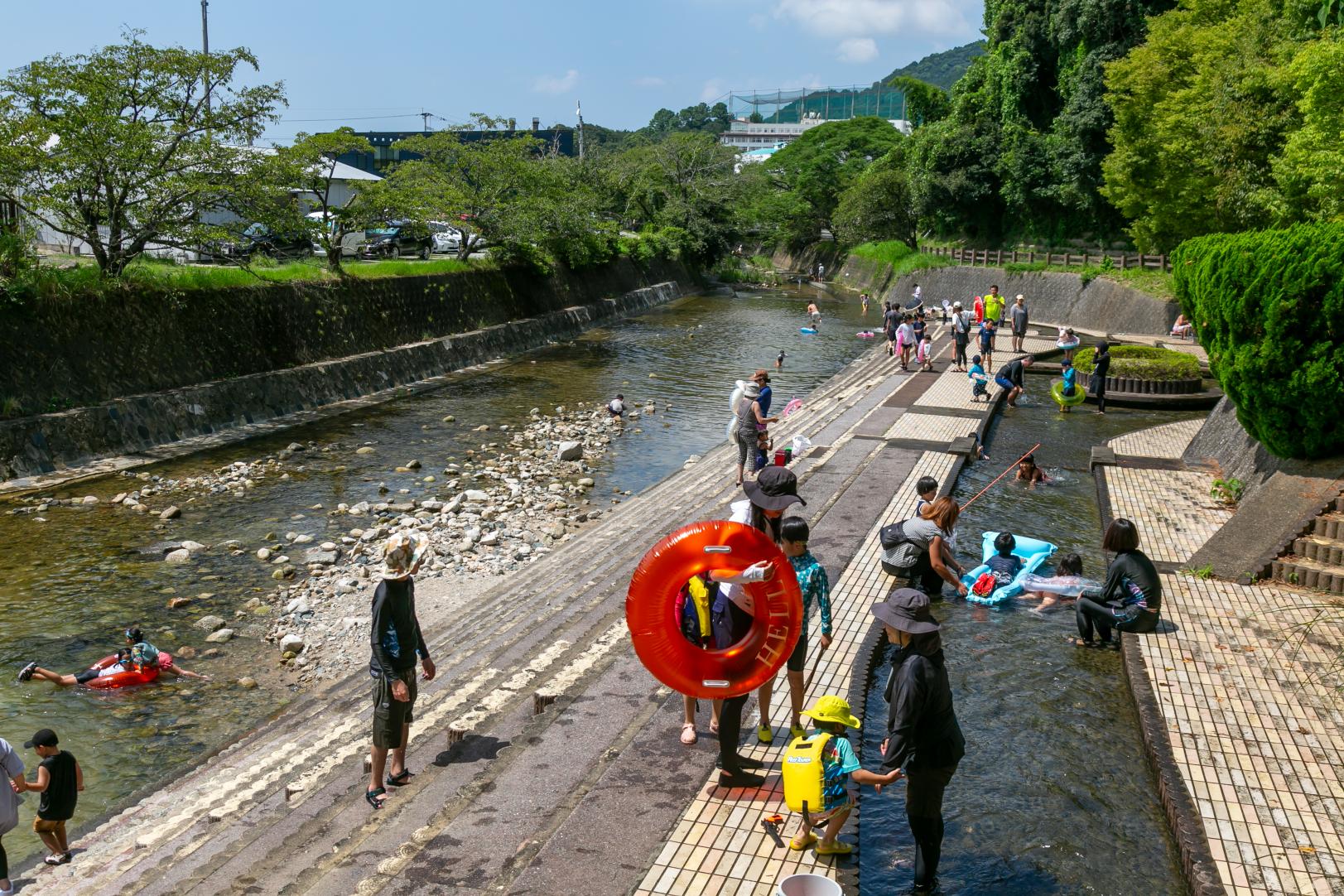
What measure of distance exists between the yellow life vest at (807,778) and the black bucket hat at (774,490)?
2.12 m

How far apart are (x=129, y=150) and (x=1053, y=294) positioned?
3242cm

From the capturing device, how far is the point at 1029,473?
14258 mm

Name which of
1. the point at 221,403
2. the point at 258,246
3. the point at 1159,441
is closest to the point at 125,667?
the point at 221,403

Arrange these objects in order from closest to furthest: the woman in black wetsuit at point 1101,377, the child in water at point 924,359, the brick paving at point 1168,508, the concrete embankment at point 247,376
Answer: the brick paving at point 1168,508
the concrete embankment at point 247,376
the woman in black wetsuit at point 1101,377
the child in water at point 924,359

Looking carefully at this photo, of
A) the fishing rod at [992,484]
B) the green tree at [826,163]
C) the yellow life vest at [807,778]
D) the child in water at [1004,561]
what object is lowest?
the fishing rod at [992,484]

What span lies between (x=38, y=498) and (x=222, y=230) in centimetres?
807

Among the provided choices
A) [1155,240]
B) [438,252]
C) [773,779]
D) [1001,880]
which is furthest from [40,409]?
[1155,240]

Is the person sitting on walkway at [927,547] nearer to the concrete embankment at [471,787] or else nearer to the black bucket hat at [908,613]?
→ the concrete embankment at [471,787]

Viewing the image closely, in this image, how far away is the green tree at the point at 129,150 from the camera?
18.2 metres

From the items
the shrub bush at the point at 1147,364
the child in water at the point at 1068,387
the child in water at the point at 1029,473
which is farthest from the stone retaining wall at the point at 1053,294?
the child in water at the point at 1029,473

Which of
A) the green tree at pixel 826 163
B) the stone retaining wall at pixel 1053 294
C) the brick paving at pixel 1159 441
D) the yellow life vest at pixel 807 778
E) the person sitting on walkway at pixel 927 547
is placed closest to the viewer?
the yellow life vest at pixel 807 778

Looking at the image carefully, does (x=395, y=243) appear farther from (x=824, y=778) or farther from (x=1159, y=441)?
(x=824, y=778)

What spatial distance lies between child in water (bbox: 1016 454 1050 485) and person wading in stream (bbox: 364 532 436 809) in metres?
10.4

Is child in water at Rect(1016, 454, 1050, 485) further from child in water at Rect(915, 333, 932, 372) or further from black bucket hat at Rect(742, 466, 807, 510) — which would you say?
child in water at Rect(915, 333, 932, 372)
